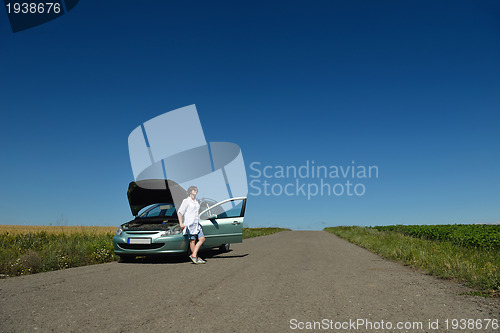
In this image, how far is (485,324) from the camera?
339cm

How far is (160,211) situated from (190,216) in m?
1.73

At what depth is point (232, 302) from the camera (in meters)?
4.29

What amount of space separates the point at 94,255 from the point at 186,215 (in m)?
2.70

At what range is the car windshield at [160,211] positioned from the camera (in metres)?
9.88

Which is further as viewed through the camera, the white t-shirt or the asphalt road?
the white t-shirt

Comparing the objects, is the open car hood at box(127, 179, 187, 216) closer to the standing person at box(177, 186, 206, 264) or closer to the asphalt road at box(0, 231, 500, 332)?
the standing person at box(177, 186, 206, 264)

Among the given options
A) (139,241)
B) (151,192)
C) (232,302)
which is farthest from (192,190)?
(232,302)

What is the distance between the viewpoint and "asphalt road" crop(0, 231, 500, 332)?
3.38m

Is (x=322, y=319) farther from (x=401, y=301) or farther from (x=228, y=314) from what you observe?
(x=401, y=301)

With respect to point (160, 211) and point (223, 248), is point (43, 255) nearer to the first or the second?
point (160, 211)

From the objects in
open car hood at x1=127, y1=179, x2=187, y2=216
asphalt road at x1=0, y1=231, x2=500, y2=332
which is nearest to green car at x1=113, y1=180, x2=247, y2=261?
open car hood at x1=127, y1=179, x2=187, y2=216

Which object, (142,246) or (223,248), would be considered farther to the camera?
(223,248)

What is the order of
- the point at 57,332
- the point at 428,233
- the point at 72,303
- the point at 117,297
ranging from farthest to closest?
the point at 428,233
the point at 117,297
the point at 72,303
the point at 57,332

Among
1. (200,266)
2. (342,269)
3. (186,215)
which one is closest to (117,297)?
(200,266)
